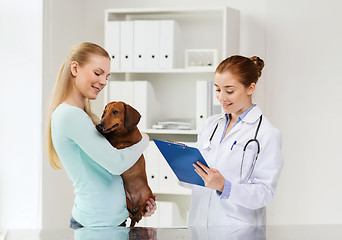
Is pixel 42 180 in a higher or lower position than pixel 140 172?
lower

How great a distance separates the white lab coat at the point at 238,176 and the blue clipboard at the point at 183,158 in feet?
0.51

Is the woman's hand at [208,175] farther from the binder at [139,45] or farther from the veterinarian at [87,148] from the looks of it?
the binder at [139,45]

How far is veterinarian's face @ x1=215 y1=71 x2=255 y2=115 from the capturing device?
1840 mm

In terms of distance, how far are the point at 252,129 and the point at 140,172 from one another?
511 mm

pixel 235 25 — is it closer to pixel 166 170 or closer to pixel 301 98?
pixel 301 98

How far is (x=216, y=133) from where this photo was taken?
77.7 inches

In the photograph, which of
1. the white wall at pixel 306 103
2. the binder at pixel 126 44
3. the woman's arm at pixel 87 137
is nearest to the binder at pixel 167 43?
the binder at pixel 126 44

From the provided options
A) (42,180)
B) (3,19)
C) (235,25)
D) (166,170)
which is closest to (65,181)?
(42,180)

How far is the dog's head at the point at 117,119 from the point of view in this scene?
1.53m

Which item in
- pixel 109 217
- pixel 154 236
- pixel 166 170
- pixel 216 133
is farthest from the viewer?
pixel 166 170

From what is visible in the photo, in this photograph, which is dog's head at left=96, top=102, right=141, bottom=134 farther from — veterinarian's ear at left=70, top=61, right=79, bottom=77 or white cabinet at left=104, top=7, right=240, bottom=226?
white cabinet at left=104, top=7, right=240, bottom=226

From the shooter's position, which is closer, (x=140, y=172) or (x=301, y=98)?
(x=140, y=172)

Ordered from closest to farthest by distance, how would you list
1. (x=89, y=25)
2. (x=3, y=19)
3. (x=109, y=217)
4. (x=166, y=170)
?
1. (x=109, y=217)
2. (x=3, y=19)
3. (x=166, y=170)
4. (x=89, y=25)

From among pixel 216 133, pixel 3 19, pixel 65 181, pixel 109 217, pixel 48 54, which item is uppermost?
pixel 3 19
